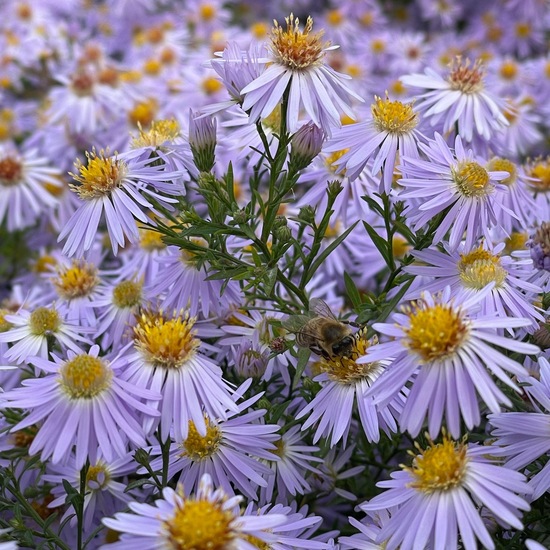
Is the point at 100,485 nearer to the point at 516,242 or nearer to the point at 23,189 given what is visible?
the point at 516,242

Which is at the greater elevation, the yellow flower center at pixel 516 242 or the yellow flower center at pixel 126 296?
the yellow flower center at pixel 516 242

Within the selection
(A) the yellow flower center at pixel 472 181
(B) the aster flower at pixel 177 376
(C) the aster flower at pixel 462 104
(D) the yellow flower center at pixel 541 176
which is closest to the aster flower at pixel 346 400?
(B) the aster flower at pixel 177 376

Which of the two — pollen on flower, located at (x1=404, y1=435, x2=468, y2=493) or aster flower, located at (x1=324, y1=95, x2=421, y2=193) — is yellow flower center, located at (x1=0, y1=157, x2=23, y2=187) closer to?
aster flower, located at (x1=324, y1=95, x2=421, y2=193)

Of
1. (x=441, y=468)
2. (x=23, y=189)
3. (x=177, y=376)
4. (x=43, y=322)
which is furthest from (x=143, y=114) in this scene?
(x=441, y=468)

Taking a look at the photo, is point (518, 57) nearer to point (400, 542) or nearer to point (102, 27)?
point (102, 27)

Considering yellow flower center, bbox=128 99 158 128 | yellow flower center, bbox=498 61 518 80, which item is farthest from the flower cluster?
yellow flower center, bbox=498 61 518 80

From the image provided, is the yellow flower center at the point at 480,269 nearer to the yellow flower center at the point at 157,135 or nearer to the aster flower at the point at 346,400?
the aster flower at the point at 346,400
